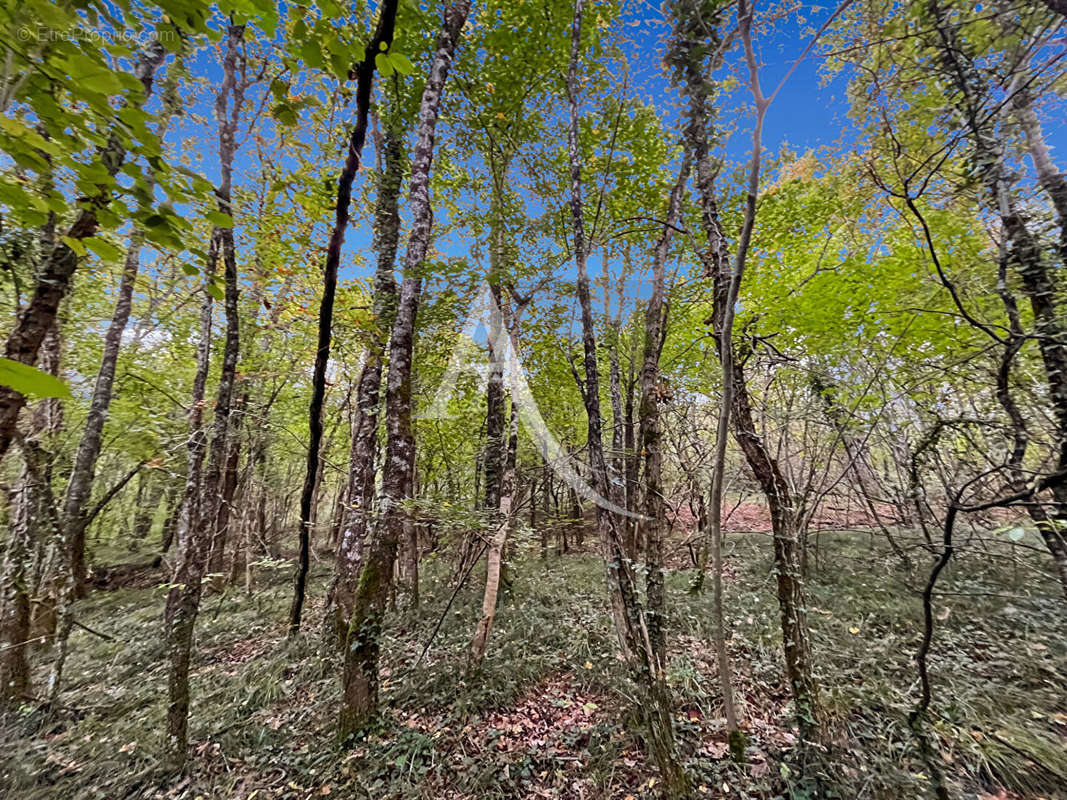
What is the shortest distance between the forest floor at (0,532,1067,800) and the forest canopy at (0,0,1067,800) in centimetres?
4

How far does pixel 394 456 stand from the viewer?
4.28m

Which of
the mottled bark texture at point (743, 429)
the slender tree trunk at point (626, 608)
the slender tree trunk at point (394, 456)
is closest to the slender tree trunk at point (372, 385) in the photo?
the slender tree trunk at point (394, 456)

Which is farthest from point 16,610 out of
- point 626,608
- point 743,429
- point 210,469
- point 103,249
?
point 743,429

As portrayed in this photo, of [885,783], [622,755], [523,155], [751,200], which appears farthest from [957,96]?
[622,755]

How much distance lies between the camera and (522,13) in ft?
19.7

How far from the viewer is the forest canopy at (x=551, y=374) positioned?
2424mm

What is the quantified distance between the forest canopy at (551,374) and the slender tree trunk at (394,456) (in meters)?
0.04

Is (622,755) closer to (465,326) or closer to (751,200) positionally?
(751,200)

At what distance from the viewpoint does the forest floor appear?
3521mm

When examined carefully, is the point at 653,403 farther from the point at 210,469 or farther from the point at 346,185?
the point at 210,469

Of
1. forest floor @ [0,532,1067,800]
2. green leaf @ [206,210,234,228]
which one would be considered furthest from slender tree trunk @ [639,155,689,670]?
green leaf @ [206,210,234,228]

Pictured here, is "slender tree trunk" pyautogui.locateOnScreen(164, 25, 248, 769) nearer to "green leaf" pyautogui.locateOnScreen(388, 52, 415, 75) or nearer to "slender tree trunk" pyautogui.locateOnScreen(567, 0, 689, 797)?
"green leaf" pyautogui.locateOnScreen(388, 52, 415, 75)

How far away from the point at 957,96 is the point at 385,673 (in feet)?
31.3

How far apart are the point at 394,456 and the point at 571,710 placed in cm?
372
